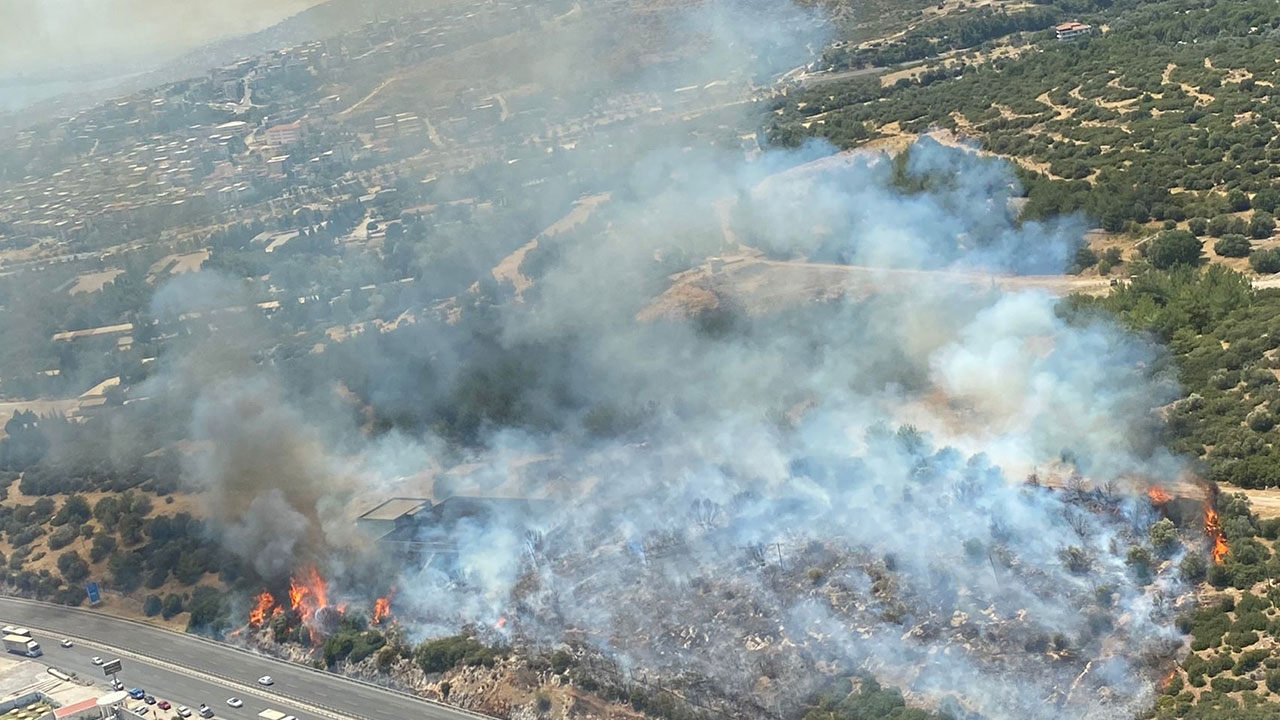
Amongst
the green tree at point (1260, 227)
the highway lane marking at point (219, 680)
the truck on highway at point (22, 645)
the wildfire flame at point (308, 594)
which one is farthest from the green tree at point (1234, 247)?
the truck on highway at point (22, 645)

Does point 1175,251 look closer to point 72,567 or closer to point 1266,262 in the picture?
point 1266,262

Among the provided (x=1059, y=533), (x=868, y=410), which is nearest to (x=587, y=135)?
(x=868, y=410)

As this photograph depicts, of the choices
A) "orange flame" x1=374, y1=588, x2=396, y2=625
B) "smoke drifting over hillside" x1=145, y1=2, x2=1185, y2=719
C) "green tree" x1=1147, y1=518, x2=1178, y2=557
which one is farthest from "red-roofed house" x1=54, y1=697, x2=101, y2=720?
"green tree" x1=1147, y1=518, x2=1178, y2=557

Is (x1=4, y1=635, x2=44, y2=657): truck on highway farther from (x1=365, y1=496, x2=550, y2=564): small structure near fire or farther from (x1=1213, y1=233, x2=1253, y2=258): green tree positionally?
(x1=1213, y1=233, x2=1253, y2=258): green tree

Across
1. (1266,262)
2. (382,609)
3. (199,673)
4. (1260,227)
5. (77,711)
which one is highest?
(1260,227)

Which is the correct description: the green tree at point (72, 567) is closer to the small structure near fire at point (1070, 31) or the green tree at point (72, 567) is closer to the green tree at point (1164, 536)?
the green tree at point (1164, 536)

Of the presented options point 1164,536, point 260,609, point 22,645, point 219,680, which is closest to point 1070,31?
point 1164,536
